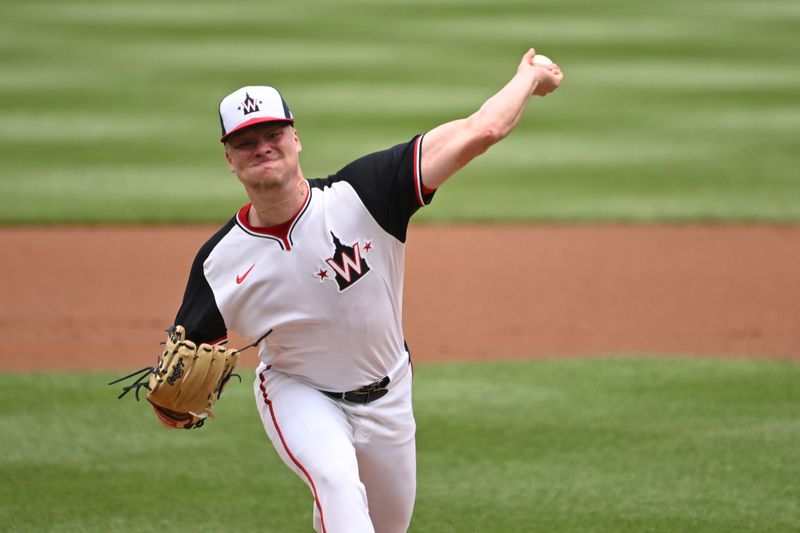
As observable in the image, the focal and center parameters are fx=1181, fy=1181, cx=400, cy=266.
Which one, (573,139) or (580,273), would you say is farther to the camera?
(573,139)

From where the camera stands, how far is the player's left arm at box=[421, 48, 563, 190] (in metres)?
3.62

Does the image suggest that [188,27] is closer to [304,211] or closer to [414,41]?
[414,41]

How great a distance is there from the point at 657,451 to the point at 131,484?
259 cm

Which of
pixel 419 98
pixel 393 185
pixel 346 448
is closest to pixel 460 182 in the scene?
pixel 419 98

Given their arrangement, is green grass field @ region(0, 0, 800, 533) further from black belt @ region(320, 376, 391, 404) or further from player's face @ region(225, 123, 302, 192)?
player's face @ region(225, 123, 302, 192)

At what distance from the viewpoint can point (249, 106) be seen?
3742 millimetres

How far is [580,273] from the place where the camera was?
9102 millimetres

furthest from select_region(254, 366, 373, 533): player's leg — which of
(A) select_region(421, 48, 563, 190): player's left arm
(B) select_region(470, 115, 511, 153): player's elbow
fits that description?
(B) select_region(470, 115, 511, 153): player's elbow

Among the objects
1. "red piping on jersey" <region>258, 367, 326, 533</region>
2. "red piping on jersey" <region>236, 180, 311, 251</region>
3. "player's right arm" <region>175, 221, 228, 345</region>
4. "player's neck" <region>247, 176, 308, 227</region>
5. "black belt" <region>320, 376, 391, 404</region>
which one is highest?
"player's neck" <region>247, 176, 308, 227</region>

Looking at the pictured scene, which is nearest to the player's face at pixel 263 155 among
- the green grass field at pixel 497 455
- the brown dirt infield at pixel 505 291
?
the green grass field at pixel 497 455

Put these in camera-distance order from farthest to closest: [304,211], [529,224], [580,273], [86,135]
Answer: [86,135] → [529,224] → [580,273] → [304,211]

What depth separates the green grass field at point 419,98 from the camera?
37.5ft

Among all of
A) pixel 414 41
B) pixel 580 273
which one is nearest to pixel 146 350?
pixel 580 273

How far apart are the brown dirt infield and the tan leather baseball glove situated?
3672 millimetres
